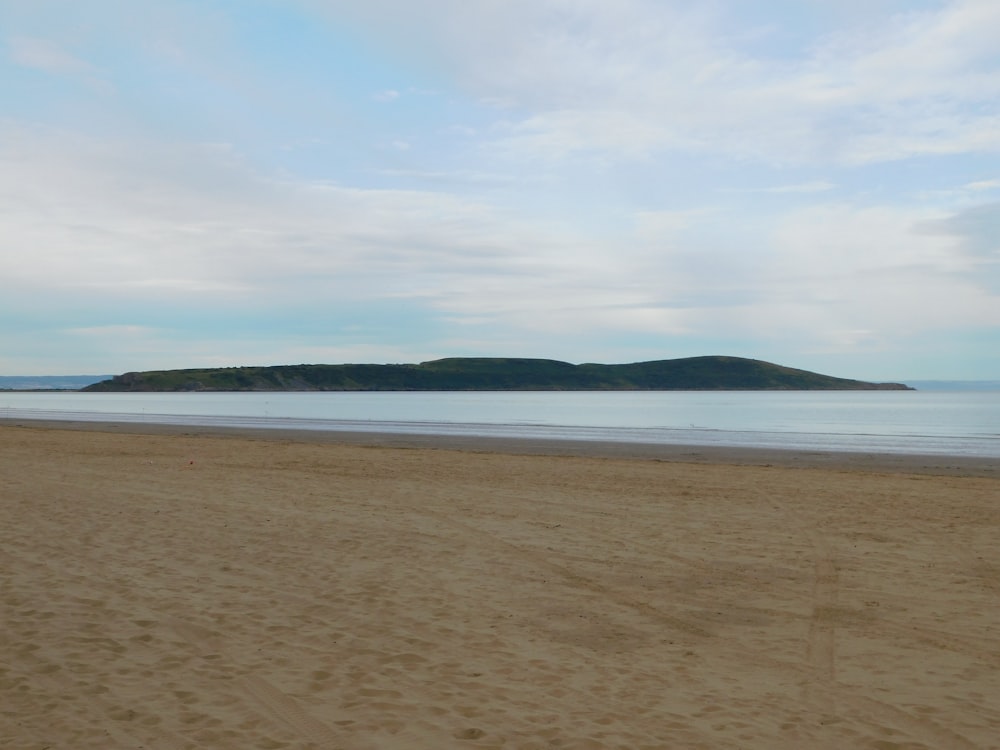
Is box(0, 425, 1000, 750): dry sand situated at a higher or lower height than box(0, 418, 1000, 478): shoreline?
lower

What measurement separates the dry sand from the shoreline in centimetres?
811

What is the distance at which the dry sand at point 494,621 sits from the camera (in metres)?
5.30

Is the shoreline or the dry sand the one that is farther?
the shoreline

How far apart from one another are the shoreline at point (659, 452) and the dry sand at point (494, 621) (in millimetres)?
8109

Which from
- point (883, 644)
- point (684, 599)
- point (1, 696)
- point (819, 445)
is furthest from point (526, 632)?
point (819, 445)

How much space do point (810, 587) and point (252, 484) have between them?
12.1 meters

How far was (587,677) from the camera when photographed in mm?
6195

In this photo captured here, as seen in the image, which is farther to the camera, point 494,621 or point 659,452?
point 659,452

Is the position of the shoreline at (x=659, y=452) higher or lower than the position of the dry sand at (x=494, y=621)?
higher

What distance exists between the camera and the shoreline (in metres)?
23.5

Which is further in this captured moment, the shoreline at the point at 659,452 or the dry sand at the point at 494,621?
the shoreline at the point at 659,452

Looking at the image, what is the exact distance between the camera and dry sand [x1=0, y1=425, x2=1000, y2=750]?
209 inches

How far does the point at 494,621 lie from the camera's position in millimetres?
7664

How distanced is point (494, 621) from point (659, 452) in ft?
71.9
